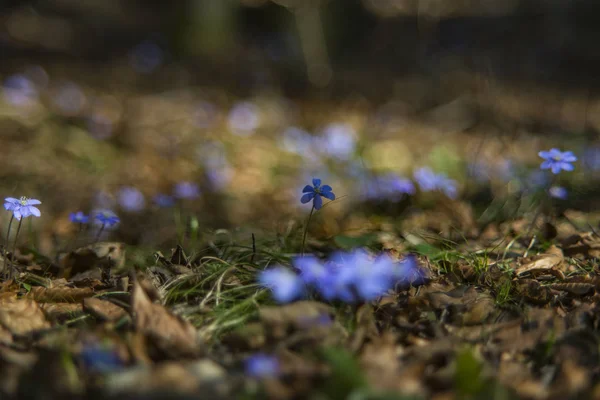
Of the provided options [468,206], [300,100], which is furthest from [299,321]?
[300,100]

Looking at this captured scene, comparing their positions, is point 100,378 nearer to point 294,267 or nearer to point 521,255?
point 294,267

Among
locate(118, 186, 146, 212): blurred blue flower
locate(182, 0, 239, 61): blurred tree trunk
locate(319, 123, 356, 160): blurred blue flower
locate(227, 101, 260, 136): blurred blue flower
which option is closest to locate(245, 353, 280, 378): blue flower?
locate(118, 186, 146, 212): blurred blue flower

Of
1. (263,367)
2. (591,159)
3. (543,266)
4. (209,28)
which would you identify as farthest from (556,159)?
(209,28)

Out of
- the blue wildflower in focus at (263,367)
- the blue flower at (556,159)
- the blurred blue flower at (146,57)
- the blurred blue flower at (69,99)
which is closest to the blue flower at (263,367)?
the blue wildflower in focus at (263,367)

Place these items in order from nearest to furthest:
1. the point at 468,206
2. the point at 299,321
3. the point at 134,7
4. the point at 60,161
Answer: the point at 299,321
the point at 468,206
the point at 60,161
the point at 134,7

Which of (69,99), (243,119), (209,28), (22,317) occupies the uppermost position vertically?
(209,28)

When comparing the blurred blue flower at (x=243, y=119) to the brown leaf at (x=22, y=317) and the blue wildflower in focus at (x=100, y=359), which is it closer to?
the brown leaf at (x=22, y=317)

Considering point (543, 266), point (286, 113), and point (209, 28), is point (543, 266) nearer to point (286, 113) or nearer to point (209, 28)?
point (286, 113)
